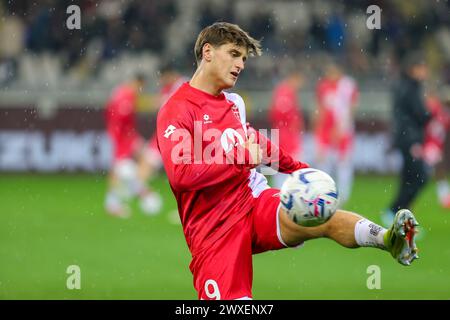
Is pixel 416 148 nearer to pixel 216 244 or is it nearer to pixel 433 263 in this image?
pixel 433 263

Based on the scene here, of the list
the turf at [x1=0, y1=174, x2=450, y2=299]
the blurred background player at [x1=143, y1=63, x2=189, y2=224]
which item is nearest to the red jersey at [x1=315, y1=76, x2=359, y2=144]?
the turf at [x1=0, y1=174, x2=450, y2=299]

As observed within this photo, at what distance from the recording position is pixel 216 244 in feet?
19.6

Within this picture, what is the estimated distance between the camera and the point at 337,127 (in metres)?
16.4

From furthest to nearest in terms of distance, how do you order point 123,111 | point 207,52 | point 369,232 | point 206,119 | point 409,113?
point 123,111, point 409,113, point 207,52, point 206,119, point 369,232

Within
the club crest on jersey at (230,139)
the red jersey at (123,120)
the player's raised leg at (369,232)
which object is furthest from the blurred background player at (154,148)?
the player's raised leg at (369,232)

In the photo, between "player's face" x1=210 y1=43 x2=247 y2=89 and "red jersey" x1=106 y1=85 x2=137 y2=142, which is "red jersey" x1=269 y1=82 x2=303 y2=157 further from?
"player's face" x1=210 y1=43 x2=247 y2=89

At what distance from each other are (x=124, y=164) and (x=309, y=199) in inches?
369

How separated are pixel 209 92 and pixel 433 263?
4.97 meters

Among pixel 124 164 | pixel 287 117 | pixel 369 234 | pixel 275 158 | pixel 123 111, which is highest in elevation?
pixel 275 158

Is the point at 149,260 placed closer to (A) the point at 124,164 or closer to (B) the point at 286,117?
(A) the point at 124,164

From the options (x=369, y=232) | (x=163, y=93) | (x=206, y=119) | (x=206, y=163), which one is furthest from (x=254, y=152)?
(x=163, y=93)

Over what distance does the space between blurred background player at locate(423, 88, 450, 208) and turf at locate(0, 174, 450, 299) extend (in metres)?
0.36

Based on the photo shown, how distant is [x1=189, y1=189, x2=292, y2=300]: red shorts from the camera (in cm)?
589
